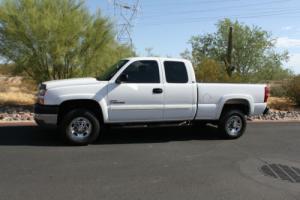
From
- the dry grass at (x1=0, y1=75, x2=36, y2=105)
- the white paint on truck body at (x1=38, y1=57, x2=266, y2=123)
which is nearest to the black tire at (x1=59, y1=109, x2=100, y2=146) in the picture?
the white paint on truck body at (x1=38, y1=57, x2=266, y2=123)

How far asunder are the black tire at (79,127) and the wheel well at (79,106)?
0.12 metres

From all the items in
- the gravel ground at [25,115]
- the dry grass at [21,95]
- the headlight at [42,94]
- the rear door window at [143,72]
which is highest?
the rear door window at [143,72]

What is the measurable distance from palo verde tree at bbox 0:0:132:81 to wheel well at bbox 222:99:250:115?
7.98 meters

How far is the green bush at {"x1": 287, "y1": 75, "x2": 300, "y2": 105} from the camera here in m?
22.3

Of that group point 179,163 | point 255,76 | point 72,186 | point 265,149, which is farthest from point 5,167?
point 255,76

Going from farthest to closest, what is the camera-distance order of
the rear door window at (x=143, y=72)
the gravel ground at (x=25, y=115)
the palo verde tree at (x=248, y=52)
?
the palo verde tree at (x=248, y=52), the gravel ground at (x=25, y=115), the rear door window at (x=143, y=72)

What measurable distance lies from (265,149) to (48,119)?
4.75 metres

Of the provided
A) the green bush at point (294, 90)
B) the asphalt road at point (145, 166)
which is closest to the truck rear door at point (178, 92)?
the asphalt road at point (145, 166)

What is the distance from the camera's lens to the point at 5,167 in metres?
7.75

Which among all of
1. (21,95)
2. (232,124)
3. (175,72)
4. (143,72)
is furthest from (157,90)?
(21,95)

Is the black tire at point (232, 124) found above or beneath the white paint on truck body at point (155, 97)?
beneath

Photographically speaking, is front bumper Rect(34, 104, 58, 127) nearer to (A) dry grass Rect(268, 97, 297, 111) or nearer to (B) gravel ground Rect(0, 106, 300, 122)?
(B) gravel ground Rect(0, 106, 300, 122)

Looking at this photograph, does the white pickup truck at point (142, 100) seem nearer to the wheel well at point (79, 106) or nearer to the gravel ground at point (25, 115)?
the wheel well at point (79, 106)

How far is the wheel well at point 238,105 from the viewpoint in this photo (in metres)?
11.3
